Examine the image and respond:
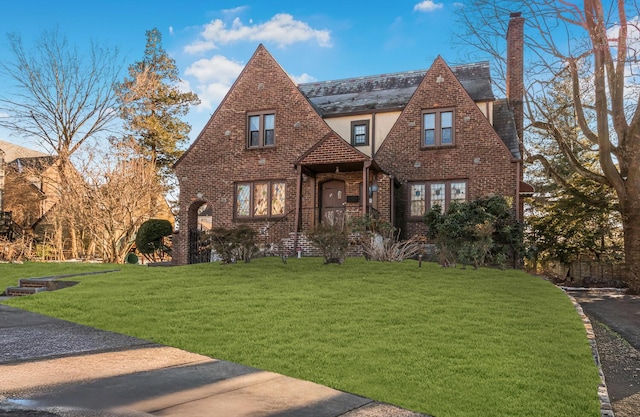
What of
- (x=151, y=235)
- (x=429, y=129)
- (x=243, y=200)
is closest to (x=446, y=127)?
(x=429, y=129)

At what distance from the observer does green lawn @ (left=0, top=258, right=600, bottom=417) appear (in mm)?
4746

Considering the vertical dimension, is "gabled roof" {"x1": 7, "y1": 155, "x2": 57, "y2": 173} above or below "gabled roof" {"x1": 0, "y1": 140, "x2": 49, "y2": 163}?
below

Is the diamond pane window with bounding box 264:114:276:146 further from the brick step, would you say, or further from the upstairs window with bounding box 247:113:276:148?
the brick step

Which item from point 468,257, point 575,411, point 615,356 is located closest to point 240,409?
point 575,411

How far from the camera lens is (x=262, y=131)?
20344 millimetres

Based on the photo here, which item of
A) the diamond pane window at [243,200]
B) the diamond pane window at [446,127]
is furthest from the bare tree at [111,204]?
the diamond pane window at [446,127]

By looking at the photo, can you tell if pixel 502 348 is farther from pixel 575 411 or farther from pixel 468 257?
pixel 468 257

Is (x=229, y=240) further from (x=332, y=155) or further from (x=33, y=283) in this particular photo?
(x=332, y=155)

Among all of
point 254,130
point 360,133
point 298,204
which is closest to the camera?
point 298,204

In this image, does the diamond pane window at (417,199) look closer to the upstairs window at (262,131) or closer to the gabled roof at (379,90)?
the gabled roof at (379,90)

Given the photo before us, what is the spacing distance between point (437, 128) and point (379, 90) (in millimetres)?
4735

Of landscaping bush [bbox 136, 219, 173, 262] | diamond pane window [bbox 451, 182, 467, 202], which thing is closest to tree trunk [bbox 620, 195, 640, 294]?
diamond pane window [bbox 451, 182, 467, 202]

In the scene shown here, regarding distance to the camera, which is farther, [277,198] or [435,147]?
[277,198]

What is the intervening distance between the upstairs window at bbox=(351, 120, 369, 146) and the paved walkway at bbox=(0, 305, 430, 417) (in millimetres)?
15693
